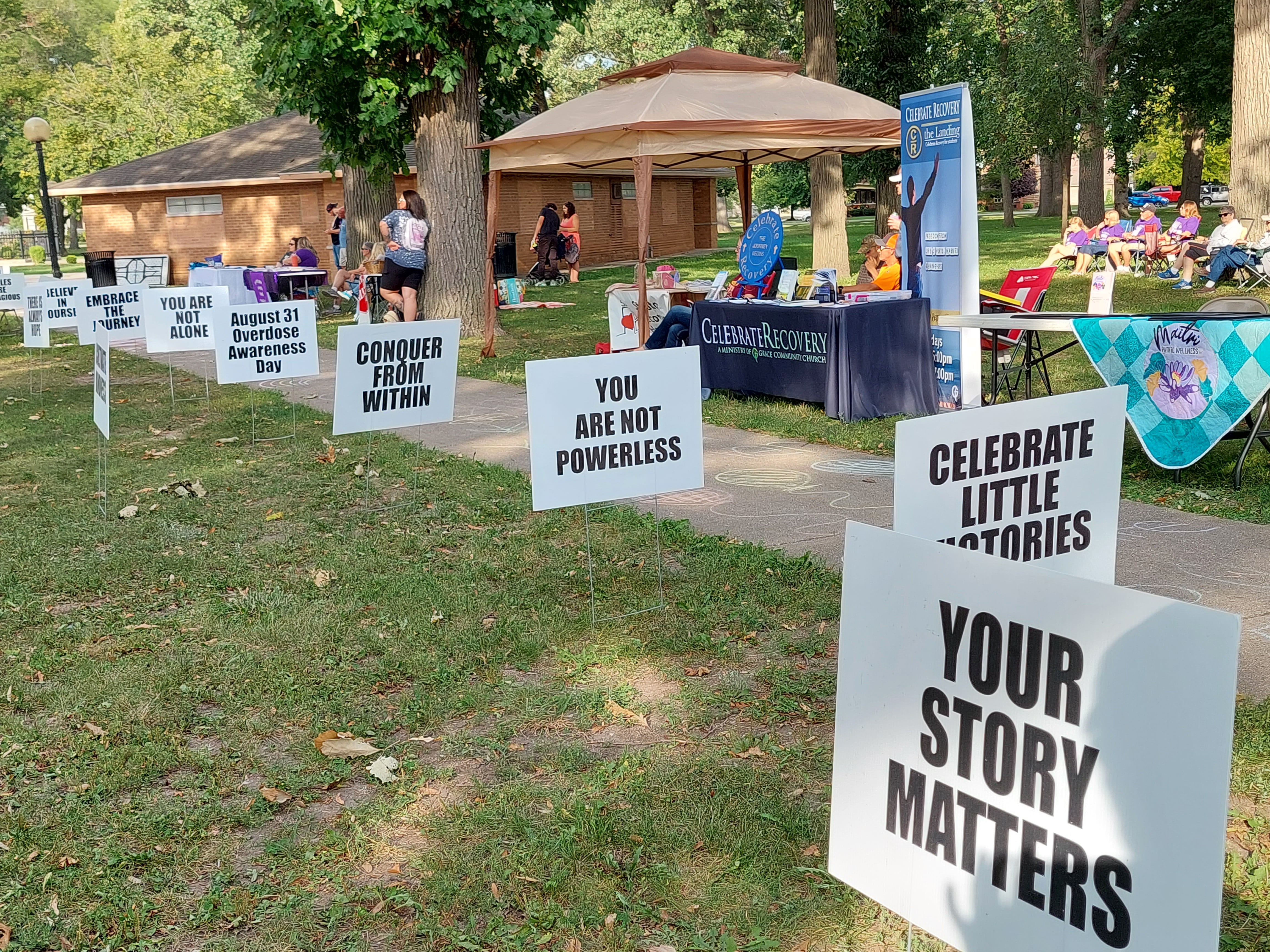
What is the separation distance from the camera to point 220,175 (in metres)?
33.1

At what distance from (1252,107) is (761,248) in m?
10.9

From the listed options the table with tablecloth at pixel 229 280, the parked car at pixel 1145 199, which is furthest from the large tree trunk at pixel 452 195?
the parked car at pixel 1145 199

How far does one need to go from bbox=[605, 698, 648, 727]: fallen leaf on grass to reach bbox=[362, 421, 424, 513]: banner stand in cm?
332

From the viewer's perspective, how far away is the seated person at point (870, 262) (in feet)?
37.7

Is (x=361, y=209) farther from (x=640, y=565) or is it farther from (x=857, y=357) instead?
(x=640, y=565)

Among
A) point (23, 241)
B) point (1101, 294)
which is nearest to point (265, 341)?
point (1101, 294)

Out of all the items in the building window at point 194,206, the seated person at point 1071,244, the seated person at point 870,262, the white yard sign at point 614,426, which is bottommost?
the white yard sign at point 614,426

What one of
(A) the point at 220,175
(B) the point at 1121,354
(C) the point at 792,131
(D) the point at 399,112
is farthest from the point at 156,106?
(B) the point at 1121,354

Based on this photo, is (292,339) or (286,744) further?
(292,339)

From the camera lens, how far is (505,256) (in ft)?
98.6

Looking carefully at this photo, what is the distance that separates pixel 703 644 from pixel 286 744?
1690 mm

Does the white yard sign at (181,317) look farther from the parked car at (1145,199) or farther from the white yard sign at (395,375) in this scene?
the parked car at (1145,199)

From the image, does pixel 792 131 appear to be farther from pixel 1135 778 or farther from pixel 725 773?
pixel 1135 778

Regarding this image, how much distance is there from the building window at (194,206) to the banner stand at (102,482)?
1053 inches
